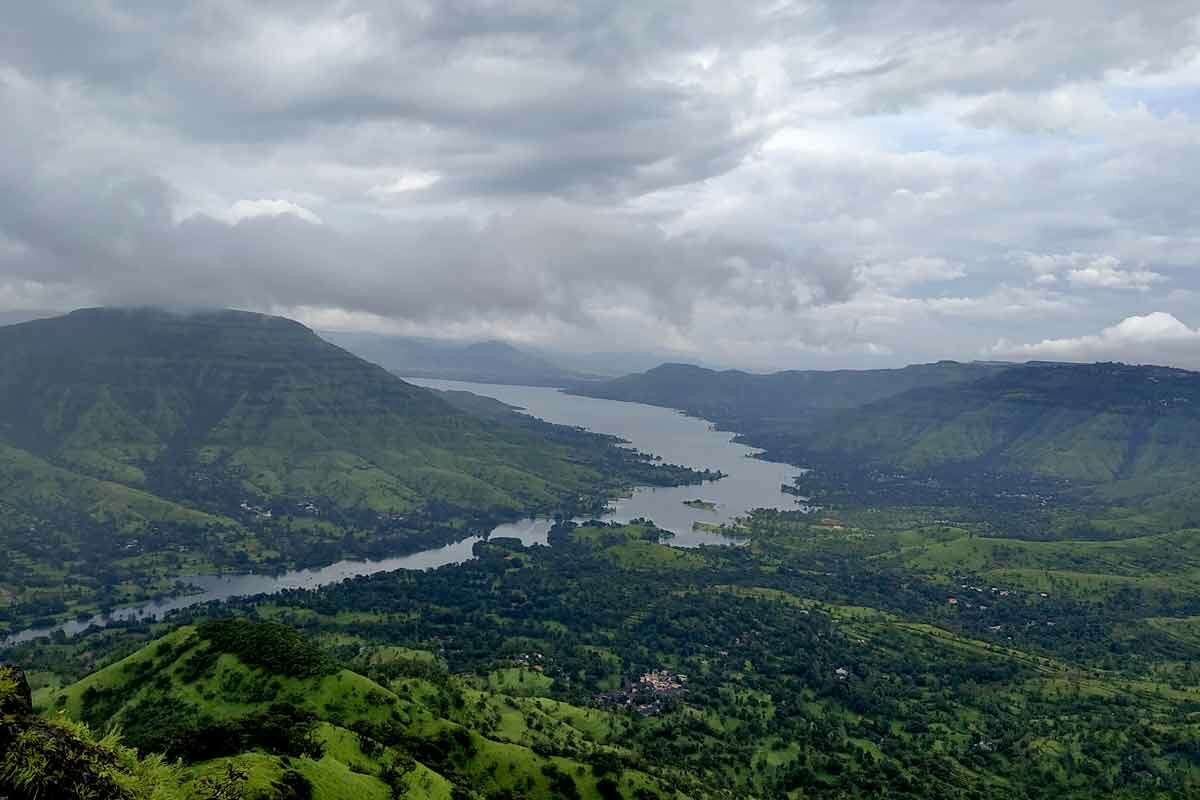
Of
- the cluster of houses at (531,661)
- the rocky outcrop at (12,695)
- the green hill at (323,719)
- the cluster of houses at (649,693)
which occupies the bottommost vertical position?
the cluster of houses at (649,693)

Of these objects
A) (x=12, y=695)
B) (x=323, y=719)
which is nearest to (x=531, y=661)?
(x=323, y=719)

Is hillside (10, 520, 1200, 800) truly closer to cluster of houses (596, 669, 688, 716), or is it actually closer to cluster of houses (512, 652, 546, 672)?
cluster of houses (512, 652, 546, 672)

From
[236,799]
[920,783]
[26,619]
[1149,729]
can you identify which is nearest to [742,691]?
[920,783]

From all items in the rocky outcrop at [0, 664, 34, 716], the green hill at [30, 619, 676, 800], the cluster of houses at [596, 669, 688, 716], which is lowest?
the cluster of houses at [596, 669, 688, 716]

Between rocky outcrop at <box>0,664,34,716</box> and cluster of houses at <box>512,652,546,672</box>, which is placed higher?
rocky outcrop at <box>0,664,34,716</box>

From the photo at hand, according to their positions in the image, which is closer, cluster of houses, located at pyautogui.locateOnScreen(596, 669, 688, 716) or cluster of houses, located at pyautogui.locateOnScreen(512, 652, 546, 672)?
cluster of houses, located at pyautogui.locateOnScreen(596, 669, 688, 716)

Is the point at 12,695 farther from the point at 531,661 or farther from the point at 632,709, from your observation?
the point at 531,661

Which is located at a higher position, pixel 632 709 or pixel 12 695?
pixel 12 695

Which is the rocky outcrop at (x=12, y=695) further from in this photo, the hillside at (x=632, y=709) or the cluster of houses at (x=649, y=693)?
the cluster of houses at (x=649, y=693)

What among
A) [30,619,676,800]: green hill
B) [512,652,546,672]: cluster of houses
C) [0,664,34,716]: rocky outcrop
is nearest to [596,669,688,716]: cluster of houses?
[512,652,546,672]: cluster of houses

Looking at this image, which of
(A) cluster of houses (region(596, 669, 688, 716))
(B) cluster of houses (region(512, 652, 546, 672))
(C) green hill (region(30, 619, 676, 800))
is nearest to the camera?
(C) green hill (region(30, 619, 676, 800))

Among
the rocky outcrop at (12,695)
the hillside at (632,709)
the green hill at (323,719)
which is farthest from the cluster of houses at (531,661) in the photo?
the rocky outcrop at (12,695)

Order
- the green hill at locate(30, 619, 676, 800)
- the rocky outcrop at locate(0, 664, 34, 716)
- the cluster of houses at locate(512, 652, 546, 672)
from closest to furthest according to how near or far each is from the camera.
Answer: the rocky outcrop at locate(0, 664, 34, 716) < the green hill at locate(30, 619, 676, 800) < the cluster of houses at locate(512, 652, 546, 672)
